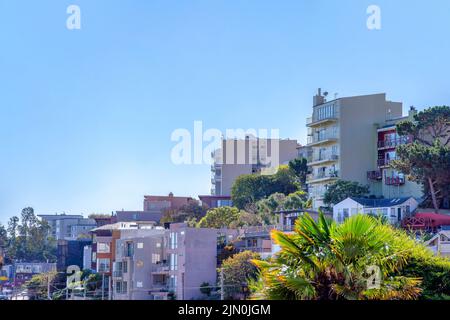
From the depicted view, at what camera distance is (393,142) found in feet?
214

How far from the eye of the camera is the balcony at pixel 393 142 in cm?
6388

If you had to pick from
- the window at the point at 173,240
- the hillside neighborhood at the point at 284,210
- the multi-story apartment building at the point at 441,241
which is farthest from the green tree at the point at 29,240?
the multi-story apartment building at the point at 441,241

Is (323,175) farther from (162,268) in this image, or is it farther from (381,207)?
(162,268)

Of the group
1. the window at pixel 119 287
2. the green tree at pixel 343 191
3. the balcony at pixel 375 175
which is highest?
the balcony at pixel 375 175

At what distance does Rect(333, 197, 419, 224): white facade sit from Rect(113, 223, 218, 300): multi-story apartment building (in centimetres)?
880

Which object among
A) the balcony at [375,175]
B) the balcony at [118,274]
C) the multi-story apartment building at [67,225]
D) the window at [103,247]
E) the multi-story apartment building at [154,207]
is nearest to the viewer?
the balcony at [118,274]

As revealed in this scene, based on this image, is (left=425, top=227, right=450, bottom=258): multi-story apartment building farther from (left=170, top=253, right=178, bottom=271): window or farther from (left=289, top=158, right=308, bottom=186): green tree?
(left=289, top=158, right=308, bottom=186): green tree

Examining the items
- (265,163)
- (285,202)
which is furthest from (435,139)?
(265,163)

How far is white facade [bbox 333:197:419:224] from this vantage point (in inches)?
2277

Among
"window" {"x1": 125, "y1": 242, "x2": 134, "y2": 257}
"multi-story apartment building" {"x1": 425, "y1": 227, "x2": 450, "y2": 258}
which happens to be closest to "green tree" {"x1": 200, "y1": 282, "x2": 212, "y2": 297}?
"window" {"x1": 125, "y1": 242, "x2": 134, "y2": 257}

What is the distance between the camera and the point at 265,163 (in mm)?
105312

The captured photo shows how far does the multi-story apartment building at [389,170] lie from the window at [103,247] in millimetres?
23485

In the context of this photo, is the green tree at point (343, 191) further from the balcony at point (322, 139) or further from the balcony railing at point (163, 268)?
the balcony railing at point (163, 268)
